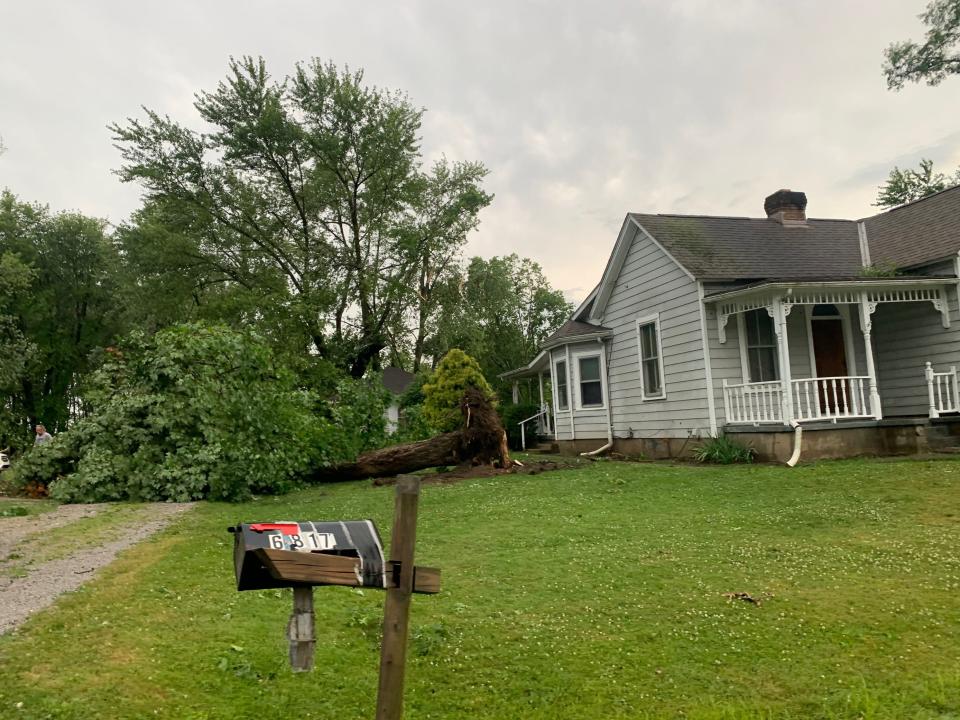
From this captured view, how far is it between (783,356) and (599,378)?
6355 millimetres

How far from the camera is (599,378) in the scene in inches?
757

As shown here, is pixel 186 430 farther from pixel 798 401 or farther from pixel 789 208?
pixel 789 208

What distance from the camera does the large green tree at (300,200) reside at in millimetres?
25578

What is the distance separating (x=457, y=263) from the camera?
111 ft

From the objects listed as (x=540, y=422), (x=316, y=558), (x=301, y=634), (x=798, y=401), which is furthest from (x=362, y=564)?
(x=540, y=422)

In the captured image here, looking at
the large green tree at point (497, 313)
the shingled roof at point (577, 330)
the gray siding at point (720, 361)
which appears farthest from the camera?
the large green tree at point (497, 313)

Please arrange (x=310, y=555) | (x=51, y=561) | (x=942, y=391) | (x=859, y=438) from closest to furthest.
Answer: (x=310, y=555), (x=51, y=561), (x=859, y=438), (x=942, y=391)

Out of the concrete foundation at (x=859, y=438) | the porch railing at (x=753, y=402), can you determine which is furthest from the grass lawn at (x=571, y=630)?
the porch railing at (x=753, y=402)

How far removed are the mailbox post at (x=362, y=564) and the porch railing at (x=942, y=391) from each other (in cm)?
1319

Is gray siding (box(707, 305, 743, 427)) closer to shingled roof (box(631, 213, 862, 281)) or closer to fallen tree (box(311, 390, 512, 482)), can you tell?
shingled roof (box(631, 213, 862, 281))

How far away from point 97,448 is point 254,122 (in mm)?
15533

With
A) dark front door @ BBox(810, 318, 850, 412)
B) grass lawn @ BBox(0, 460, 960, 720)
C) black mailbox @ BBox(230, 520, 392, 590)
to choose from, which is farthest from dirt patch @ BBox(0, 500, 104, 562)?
dark front door @ BBox(810, 318, 850, 412)

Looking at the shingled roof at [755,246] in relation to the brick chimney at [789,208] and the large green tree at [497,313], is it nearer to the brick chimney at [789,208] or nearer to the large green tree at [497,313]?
the brick chimney at [789,208]

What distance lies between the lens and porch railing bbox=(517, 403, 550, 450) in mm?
24189
